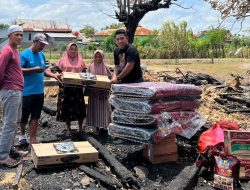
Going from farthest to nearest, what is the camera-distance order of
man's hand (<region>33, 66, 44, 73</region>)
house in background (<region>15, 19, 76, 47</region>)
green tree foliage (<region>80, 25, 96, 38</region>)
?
1. green tree foliage (<region>80, 25, 96, 38</region>)
2. house in background (<region>15, 19, 76, 47</region>)
3. man's hand (<region>33, 66, 44, 73</region>)

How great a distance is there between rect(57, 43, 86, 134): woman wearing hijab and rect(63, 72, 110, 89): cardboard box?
0.37m

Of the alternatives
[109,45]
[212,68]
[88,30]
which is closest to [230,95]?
[212,68]

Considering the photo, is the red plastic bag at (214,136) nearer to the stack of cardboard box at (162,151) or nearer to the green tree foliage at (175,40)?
the stack of cardboard box at (162,151)

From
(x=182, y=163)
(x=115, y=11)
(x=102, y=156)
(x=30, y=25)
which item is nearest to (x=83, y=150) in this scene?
(x=102, y=156)

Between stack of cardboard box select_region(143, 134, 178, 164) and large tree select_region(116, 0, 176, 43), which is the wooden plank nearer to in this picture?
stack of cardboard box select_region(143, 134, 178, 164)

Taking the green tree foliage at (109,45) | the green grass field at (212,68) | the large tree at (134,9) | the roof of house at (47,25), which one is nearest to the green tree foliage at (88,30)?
the roof of house at (47,25)

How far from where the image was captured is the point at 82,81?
7016 millimetres

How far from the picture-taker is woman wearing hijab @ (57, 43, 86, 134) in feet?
24.7

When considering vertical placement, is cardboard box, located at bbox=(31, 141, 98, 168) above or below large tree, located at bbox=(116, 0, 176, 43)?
below

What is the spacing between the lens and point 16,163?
5984 mm

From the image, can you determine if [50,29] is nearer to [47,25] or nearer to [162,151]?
[47,25]

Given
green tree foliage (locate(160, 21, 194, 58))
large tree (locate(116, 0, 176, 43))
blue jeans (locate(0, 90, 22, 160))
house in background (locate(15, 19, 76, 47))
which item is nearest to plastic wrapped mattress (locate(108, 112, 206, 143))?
blue jeans (locate(0, 90, 22, 160))

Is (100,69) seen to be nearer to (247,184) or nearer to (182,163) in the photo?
(182,163)

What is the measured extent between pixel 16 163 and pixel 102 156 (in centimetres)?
129
